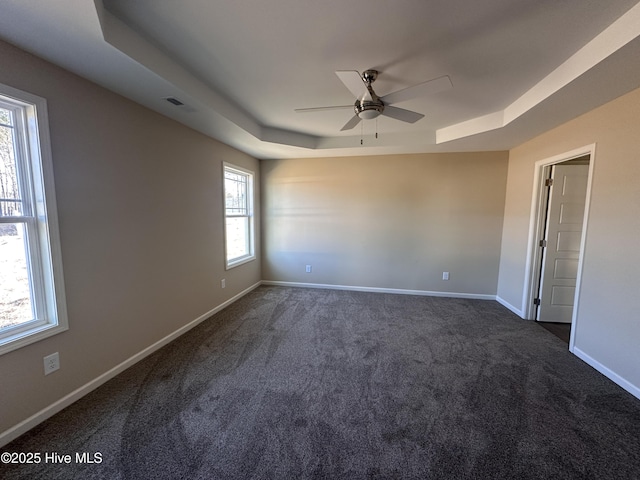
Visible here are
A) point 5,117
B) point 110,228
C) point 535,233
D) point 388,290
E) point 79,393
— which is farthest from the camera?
point 388,290

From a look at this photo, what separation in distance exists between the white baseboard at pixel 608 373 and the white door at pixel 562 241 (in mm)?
945

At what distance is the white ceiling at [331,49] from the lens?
4.77 feet

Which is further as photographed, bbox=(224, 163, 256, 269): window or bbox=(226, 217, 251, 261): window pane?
bbox=(226, 217, 251, 261): window pane

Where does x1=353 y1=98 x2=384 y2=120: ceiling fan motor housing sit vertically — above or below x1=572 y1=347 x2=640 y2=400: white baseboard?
above

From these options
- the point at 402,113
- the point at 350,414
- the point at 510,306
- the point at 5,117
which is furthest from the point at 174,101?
the point at 510,306

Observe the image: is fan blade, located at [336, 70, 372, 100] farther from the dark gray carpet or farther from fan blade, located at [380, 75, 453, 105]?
the dark gray carpet

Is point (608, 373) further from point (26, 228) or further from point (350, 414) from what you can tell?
point (26, 228)

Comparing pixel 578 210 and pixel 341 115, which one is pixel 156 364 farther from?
pixel 578 210

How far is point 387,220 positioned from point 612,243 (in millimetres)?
2622

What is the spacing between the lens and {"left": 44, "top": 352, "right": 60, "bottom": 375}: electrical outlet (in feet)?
5.73

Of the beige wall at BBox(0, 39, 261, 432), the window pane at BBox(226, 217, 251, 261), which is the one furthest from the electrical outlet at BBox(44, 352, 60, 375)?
the window pane at BBox(226, 217, 251, 261)

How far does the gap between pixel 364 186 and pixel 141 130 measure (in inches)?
126

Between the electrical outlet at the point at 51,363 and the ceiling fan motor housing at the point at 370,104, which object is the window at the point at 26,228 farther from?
the ceiling fan motor housing at the point at 370,104

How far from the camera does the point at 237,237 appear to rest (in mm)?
4387
